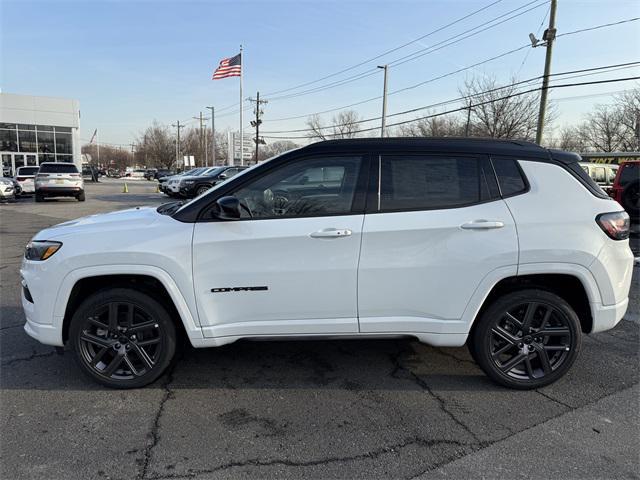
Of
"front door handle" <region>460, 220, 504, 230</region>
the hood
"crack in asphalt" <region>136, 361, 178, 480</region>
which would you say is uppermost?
"front door handle" <region>460, 220, 504, 230</region>

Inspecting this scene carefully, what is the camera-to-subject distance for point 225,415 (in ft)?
9.79

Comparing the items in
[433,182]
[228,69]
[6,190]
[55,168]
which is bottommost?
[6,190]

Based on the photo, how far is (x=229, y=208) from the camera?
303 centimetres

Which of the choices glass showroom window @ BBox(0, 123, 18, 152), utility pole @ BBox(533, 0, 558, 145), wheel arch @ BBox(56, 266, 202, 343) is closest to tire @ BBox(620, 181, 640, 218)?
utility pole @ BBox(533, 0, 558, 145)

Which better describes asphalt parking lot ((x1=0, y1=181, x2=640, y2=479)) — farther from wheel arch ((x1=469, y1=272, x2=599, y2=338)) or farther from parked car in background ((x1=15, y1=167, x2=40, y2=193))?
parked car in background ((x1=15, y1=167, x2=40, y2=193))

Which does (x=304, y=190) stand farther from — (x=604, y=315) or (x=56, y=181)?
(x=56, y=181)

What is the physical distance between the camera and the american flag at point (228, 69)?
31516 millimetres

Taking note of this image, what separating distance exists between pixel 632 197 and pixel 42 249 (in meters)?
13.1

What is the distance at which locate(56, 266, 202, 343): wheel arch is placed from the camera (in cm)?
312

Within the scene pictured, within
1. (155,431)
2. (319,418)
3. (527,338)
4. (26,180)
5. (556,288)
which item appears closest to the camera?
(155,431)

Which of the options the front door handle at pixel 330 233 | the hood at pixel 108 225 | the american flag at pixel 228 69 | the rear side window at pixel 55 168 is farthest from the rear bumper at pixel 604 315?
the american flag at pixel 228 69

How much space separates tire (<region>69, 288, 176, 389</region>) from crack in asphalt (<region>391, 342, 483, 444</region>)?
6.12ft

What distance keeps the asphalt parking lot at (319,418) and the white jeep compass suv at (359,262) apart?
31 cm

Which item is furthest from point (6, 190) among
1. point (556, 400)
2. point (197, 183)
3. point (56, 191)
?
point (556, 400)
